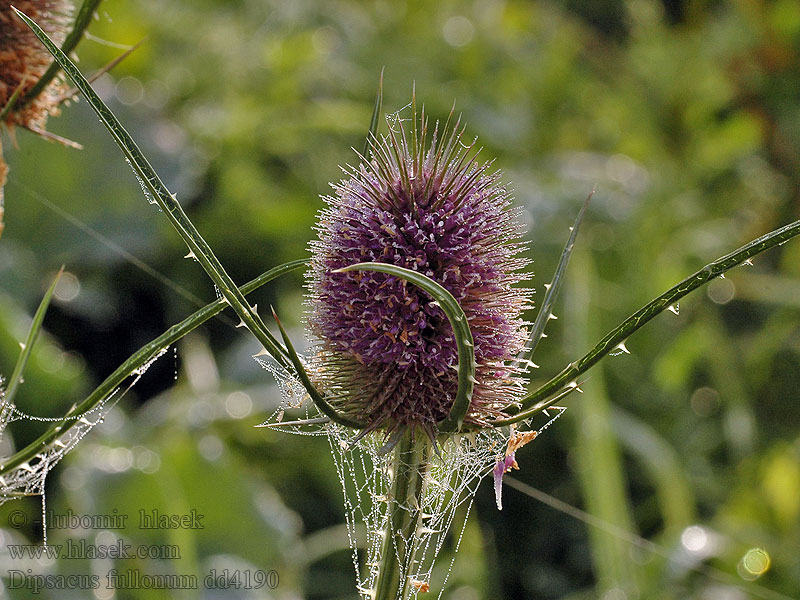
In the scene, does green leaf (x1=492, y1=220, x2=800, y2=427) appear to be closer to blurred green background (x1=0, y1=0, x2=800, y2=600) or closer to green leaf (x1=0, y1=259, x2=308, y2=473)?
green leaf (x1=0, y1=259, x2=308, y2=473)

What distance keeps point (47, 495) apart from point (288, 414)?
0.44m

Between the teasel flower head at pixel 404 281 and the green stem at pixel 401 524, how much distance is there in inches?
1.0

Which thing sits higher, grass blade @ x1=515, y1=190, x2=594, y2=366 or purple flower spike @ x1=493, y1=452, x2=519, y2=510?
grass blade @ x1=515, y1=190, x2=594, y2=366

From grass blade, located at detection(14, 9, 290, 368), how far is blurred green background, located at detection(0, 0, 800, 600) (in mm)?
389

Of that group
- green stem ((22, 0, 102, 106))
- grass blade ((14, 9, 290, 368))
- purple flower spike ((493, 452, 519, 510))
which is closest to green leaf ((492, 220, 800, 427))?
purple flower spike ((493, 452, 519, 510))

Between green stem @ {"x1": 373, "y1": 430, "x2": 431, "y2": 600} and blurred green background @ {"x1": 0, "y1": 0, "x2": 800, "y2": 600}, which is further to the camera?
blurred green background @ {"x1": 0, "y1": 0, "x2": 800, "y2": 600}

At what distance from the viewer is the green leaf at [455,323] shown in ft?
1.24

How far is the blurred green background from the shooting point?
1.31 meters

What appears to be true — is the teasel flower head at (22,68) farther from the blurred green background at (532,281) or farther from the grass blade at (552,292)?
the grass blade at (552,292)

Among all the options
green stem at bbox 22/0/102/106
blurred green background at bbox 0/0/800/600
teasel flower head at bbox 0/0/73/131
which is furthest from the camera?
blurred green background at bbox 0/0/800/600

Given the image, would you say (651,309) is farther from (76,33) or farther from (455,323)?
(76,33)

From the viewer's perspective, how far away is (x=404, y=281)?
20.9 inches

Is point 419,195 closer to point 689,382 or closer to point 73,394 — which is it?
point 73,394

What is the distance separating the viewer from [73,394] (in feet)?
4.75
